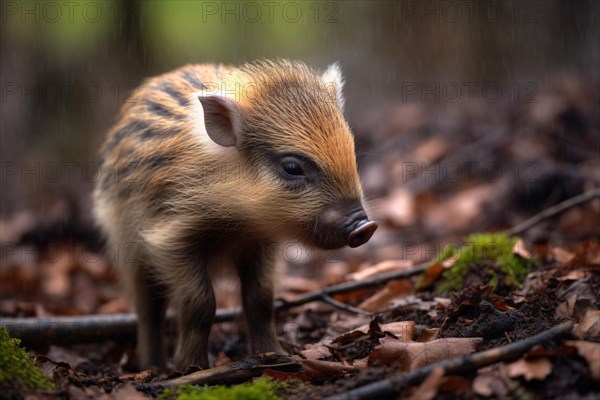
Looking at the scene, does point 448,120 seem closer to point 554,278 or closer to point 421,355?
point 554,278

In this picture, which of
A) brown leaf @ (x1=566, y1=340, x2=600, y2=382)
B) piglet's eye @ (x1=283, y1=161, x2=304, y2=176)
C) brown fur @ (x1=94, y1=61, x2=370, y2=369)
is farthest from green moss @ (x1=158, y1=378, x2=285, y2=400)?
piglet's eye @ (x1=283, y1=161, x2=304, y2=176)

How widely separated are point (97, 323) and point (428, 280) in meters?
3.13

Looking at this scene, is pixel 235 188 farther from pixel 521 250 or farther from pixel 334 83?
pixel 521 250

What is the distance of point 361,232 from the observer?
4.91 metres

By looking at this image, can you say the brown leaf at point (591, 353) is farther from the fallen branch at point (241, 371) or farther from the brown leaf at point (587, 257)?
the brown leaf at point (587, 257)

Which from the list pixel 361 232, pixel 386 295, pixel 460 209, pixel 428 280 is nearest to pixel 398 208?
pixel 460 209

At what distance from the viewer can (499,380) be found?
12.1ft

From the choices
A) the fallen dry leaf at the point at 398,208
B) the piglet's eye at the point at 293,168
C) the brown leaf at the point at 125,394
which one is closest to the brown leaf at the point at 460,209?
the fallen dry leaf at the point at 398,208

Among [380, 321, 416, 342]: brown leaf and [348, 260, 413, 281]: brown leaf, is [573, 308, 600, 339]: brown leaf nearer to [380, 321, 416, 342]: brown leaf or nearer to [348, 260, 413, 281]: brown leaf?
[380, 321, 416, 342]: brown leaf

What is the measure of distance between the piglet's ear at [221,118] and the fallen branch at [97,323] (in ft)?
6.41

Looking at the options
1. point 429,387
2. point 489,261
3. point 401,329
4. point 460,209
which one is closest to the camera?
point 429,387

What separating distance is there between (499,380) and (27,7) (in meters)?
10.8

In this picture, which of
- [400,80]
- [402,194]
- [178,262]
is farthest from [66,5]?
[400,80]

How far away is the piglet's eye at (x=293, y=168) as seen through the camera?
17.5 feet
